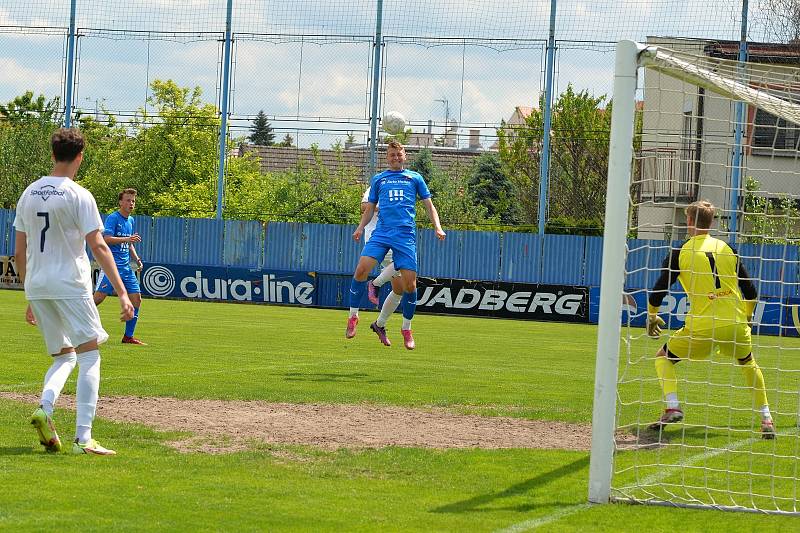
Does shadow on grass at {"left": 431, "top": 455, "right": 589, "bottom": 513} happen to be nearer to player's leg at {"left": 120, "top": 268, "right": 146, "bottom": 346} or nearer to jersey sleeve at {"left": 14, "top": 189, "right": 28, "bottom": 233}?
jersey sleeve at {"left": 14, "top": 189, "right": 28, "bottom": 233}

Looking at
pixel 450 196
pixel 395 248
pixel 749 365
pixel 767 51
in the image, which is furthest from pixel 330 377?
pixel 450 196

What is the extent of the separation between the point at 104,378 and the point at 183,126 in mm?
34804

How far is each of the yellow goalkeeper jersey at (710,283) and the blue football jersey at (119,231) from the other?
8540 millimetres

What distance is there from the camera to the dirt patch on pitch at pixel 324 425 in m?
7.79

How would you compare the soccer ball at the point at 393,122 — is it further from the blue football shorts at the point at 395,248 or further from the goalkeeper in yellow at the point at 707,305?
the goalkeeper in yellow at the point at 707,305

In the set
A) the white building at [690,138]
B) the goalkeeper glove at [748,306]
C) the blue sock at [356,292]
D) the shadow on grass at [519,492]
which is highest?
the white building at [690,138]

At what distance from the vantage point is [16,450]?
275 inches

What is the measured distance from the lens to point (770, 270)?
27812 millimetres

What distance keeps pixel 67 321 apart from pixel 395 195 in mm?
6850

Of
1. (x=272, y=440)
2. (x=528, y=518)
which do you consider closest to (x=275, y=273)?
(x=272, y=440)

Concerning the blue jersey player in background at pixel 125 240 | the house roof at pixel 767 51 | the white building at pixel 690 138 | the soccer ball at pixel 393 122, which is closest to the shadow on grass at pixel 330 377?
the white building at pixel 690 138

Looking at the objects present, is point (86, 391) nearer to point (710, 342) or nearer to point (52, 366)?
point (52, 366)

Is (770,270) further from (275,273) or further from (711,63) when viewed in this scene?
(711,63)

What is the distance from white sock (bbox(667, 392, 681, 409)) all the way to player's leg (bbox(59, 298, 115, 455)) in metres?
4.38
